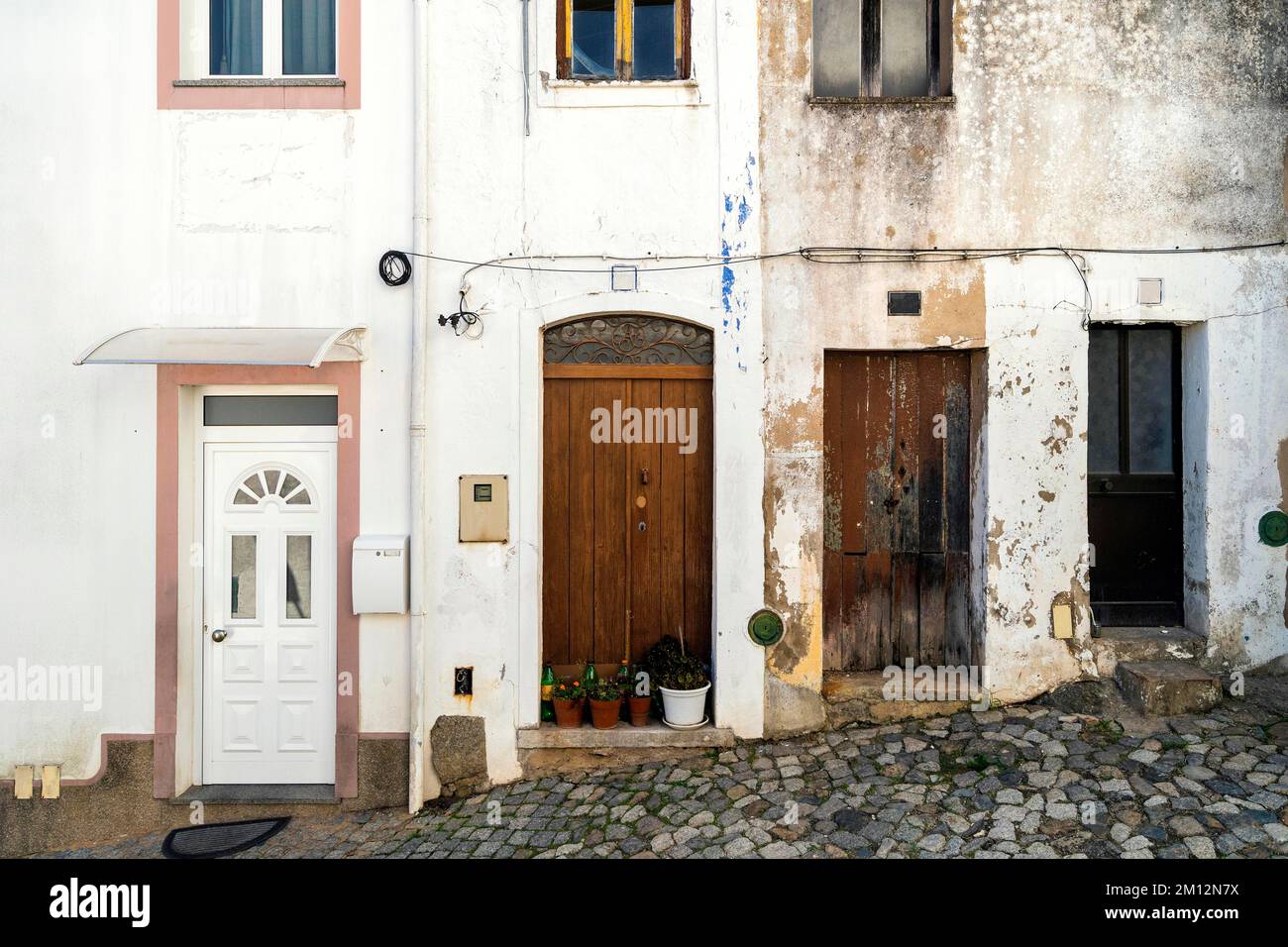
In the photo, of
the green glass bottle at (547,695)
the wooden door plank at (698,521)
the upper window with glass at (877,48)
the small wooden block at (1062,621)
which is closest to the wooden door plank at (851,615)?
the wooden door plank at (698,521)

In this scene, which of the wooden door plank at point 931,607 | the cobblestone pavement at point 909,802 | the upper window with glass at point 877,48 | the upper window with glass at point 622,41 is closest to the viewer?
the cobblestone pavement at point 909,802

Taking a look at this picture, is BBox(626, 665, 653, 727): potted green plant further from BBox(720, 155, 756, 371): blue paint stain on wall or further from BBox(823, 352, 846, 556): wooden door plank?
BBox(720, 155, 756, 371): blue paint stain on wall

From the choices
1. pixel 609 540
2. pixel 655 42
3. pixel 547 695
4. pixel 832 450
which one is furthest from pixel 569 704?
pixel 655 42

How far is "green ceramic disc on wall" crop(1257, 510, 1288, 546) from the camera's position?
5.68 metres

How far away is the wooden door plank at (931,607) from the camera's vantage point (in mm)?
5953

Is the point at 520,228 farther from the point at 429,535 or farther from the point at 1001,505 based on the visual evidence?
the point at 1001,505

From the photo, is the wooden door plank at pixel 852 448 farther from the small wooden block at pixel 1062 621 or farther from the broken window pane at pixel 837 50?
the broken window pane at pixel 837 50

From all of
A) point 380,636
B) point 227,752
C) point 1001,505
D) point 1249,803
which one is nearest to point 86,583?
point 227,752

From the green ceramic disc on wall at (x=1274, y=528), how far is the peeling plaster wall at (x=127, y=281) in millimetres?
5674

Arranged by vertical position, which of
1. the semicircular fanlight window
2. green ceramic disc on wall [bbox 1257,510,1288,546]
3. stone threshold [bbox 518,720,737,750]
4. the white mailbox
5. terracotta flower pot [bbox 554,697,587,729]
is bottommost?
stone threshold [bbox 518,720,737,750]

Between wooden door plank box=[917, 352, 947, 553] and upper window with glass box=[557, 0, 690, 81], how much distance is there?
2.62m

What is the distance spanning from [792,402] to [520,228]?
2122 millimetres

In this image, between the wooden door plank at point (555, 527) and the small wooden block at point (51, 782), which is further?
the wooden door plank at point (555, 527)

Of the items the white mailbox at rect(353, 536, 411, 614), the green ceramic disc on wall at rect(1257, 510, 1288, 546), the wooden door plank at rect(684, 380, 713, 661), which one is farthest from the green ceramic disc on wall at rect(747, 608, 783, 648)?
the green ceramic disc on wall at rect(1257, 510, 1288, 546)
